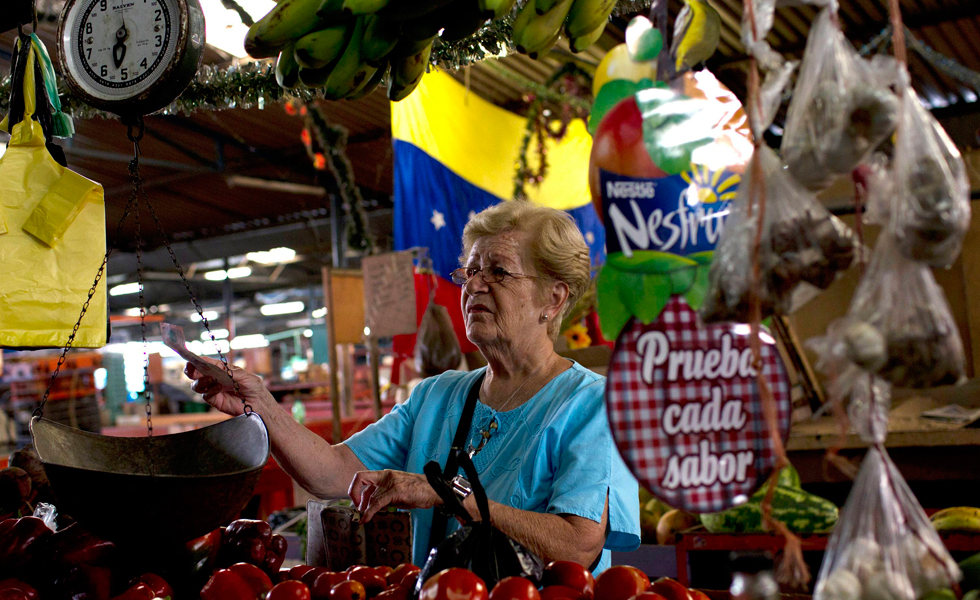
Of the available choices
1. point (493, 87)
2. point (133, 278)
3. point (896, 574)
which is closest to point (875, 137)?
point (896, 574)

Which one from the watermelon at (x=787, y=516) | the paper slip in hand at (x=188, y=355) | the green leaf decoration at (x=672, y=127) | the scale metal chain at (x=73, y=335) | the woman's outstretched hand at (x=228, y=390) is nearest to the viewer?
the green leaf decoration at (x=672, y=127)

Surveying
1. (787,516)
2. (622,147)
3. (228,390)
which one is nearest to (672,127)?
(622,147)

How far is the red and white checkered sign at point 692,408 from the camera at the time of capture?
898mm

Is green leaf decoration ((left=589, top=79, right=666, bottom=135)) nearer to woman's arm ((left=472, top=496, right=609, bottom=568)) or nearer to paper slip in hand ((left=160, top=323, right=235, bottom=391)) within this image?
woman's arm ((left=472, top=496, right=609, bottom=568))

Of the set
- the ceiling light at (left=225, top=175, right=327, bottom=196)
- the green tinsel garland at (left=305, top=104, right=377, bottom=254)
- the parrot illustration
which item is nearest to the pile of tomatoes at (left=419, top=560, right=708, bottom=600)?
the parrot illustration

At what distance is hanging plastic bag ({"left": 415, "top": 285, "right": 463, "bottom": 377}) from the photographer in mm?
3635

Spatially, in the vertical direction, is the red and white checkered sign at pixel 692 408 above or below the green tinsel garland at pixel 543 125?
below

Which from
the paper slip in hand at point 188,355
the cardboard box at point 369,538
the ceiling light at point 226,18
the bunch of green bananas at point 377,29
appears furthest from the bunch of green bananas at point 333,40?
the ceiling light at point 226,18

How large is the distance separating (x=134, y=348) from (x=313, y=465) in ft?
59.4

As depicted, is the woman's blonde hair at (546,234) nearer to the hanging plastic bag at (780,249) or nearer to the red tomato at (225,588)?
the red tomato at (225,588)

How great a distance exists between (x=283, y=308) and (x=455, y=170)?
1643 cm

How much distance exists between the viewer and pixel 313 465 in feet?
6.31

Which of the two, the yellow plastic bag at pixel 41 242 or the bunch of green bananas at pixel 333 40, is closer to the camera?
the bunch of green bananas at pixel 333 40

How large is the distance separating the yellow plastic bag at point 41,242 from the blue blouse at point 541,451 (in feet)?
2.59
